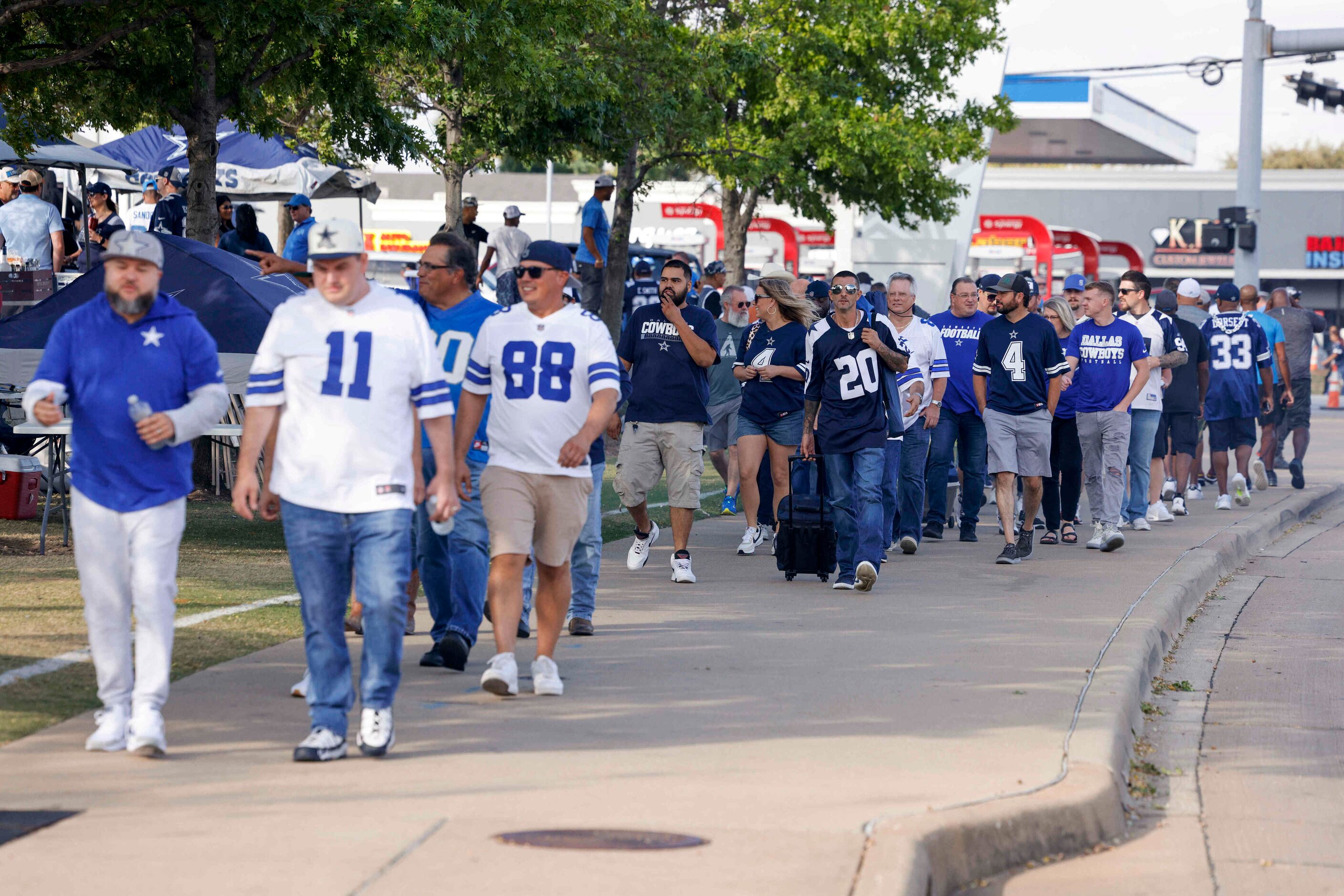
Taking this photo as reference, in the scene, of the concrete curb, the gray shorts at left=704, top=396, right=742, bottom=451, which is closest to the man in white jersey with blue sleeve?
the concrete curb

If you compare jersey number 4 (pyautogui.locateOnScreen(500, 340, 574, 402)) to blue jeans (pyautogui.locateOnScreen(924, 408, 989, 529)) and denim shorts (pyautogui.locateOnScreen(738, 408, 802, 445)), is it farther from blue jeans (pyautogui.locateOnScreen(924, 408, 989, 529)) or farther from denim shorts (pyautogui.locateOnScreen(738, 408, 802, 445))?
blue jeans (pyautogui.locateOnScreen(924, 408, 989, 529))

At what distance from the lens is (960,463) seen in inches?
558

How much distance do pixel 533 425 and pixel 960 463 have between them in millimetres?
7715

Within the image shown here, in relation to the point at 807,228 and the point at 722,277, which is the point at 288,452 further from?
the point at 807,228

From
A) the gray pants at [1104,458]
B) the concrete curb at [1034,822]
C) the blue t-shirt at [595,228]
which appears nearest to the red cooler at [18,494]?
the concrete curb at [1034,822]

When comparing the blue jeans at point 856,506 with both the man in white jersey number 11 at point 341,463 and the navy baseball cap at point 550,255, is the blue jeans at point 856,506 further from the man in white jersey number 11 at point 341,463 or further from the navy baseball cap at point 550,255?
the man in white jersey number 11 at point 341,463

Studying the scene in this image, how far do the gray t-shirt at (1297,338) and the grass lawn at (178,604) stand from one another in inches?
408

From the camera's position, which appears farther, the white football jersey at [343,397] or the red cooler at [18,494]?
the red cooler at [18,494]

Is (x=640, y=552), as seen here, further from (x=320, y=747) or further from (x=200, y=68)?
(x=320, y=747)

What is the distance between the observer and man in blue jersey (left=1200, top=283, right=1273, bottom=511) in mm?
17469

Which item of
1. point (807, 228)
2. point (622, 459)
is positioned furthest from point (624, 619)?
point (807, 228)

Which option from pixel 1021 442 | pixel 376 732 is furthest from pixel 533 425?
pixel 1021 442

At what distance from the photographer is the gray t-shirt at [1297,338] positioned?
20.2m

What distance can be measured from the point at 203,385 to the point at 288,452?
457 mm
